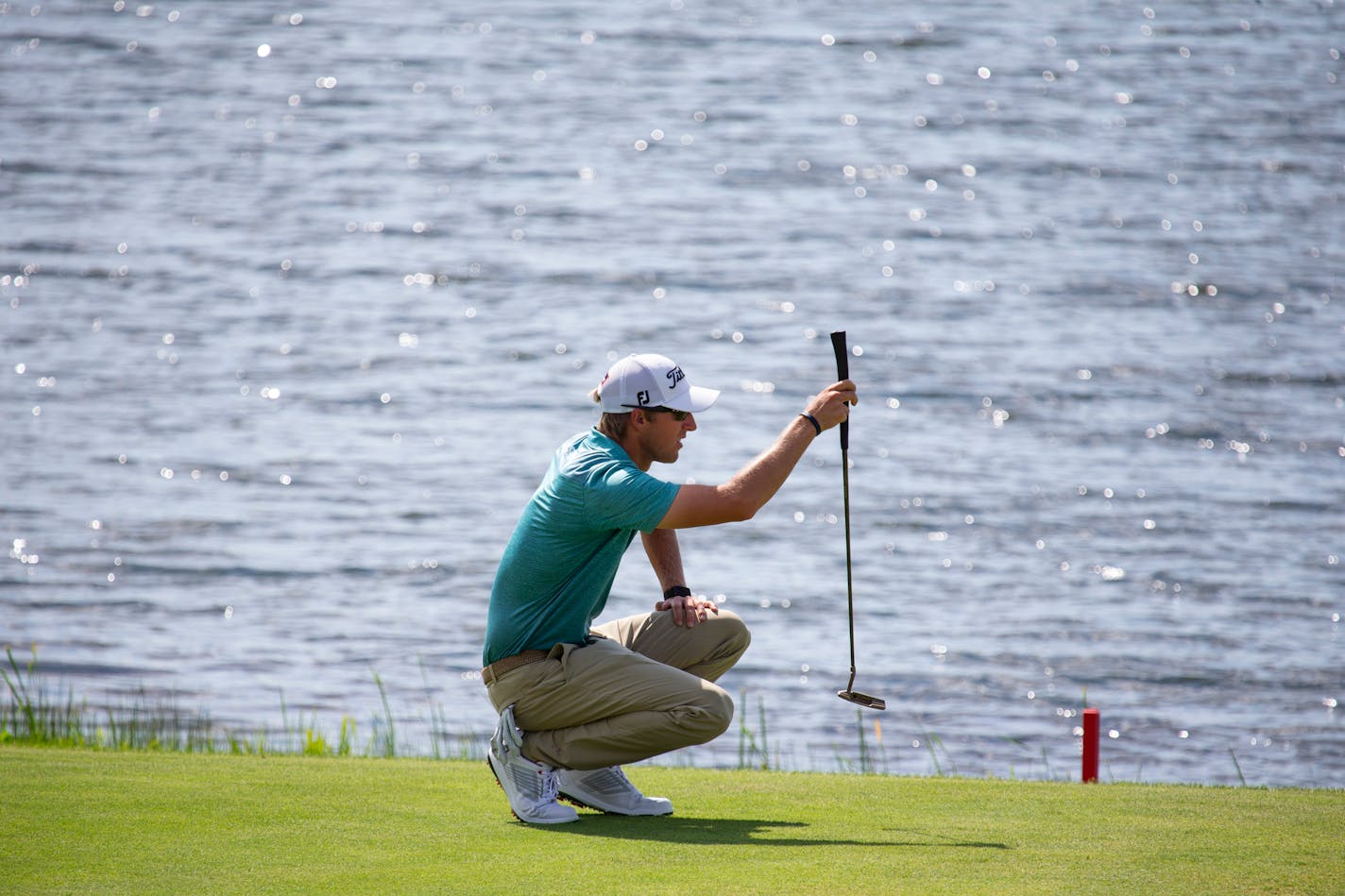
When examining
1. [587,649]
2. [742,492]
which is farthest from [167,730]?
[742,492]

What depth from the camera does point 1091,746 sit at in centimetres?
549

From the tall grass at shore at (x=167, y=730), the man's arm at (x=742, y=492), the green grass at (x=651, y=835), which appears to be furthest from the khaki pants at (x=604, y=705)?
the tall grass at shore at (x=167, y=730)

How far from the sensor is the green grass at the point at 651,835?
380 centimetres

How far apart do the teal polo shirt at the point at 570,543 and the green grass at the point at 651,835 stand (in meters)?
0.53

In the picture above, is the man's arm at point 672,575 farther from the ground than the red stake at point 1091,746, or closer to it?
farther from the ground

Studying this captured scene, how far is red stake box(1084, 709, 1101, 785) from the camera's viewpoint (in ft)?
17.8

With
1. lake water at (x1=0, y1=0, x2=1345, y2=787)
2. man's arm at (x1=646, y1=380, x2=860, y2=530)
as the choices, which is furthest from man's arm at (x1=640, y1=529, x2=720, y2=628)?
lake water at (x1=0, y1=0, x2=1345, y2=787)

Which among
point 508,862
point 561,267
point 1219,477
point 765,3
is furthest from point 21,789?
Result: point 765,3

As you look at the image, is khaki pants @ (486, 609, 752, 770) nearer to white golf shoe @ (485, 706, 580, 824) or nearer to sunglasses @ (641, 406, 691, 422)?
white golf shoe @ (485, 706, 580, 824)

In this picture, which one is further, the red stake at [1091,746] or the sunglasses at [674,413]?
the red stake at [1091,746]

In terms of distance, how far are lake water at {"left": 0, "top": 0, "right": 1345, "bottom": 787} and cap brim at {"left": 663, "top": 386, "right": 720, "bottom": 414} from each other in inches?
151

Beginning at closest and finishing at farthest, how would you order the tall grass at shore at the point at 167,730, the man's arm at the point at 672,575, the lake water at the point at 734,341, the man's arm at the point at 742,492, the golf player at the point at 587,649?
the man's arm at the point at 742,492 < the golf player at the point at 587,649 < the man's arm at the point at 672,575 < the tall grass at shore at the point at 167,730 < the lake water at the point at 734,341

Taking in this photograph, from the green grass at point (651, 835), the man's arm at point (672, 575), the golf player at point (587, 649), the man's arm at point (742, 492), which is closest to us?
the green grass at point (651, 835)

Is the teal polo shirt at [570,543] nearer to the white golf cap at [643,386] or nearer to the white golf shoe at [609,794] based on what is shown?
the white golf cap at [643,386]
